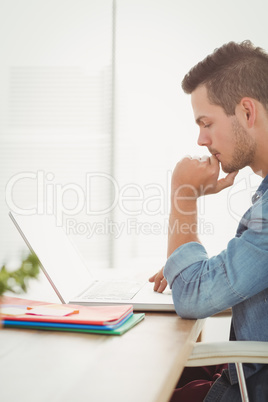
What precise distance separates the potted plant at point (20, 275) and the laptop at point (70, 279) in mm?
650

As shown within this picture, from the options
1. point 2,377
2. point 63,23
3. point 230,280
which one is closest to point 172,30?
point 63,23

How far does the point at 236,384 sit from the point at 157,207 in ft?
5.16

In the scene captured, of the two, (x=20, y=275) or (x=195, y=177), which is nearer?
(x=20, y=275)

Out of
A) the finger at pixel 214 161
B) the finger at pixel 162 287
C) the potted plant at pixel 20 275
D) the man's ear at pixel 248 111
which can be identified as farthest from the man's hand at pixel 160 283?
the potted plant at pixel 20 275

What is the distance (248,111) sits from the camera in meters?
1.14

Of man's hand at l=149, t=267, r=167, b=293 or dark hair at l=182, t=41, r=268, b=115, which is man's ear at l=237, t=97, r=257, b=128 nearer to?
dark hair at l=182, t=41, r=268, b=115

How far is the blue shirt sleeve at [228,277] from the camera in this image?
2.90ft

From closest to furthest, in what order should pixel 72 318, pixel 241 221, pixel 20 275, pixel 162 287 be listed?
1. pixel 20 275
2. pixel 72 318
3. pixel 241 221
4. pixel 162 287

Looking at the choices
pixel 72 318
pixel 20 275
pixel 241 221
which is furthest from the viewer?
pixel 241 221

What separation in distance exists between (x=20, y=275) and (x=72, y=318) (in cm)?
48

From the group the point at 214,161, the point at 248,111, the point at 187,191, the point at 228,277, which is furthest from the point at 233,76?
the point at 228,277

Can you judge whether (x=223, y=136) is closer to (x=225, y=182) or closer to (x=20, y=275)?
(x=225, y=182)

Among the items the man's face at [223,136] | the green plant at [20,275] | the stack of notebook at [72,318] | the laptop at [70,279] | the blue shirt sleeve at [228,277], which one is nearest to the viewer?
the green plant at [20,275]

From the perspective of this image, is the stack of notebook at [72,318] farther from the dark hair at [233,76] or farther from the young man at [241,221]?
the dark hair at [233,76]
